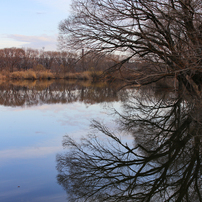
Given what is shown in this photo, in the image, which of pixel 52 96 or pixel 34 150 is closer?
pixel 34 150

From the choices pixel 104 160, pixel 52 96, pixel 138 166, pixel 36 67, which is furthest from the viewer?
pixel 36 67

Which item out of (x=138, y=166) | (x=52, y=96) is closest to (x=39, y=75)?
(x=52, y=96)

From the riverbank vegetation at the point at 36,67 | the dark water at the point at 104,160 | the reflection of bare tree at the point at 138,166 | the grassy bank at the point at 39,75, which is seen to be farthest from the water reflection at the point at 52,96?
the grassy bank at the point at 39,75

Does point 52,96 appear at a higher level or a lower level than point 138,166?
higher

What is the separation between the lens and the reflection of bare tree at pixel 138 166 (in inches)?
106

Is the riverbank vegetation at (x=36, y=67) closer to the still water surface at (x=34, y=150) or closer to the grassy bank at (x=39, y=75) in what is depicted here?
the grassy bank at (x=39, y=75)

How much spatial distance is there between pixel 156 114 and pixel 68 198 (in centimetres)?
450

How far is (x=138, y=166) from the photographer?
3.37 m

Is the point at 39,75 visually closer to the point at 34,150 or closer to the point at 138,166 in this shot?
the point at 34,150

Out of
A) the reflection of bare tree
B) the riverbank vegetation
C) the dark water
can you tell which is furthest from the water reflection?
the riverbank vegetation

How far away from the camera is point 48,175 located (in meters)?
3.17

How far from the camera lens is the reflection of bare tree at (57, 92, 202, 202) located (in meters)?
2.69

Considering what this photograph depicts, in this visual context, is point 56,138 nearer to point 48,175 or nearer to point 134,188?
point 48,175

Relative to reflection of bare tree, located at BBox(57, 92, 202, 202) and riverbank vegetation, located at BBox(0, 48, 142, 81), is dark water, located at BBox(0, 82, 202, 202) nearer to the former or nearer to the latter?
reflection of bare tree, located at BBox(57, 92, 202, 202)
